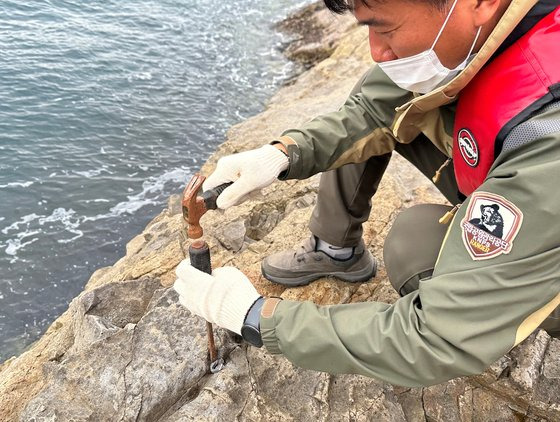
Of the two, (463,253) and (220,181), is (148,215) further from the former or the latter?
(463,253)

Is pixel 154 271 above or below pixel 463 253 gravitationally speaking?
below

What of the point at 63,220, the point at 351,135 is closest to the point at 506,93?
the point at 351,135

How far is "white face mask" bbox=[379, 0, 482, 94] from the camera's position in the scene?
2.56 meters

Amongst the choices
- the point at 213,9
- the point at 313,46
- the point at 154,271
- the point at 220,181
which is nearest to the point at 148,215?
the point at 154,271

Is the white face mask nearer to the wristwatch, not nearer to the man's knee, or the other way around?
the man's knee

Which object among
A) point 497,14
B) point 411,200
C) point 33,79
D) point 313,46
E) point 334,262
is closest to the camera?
point 497,14

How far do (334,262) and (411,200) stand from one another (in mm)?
1816

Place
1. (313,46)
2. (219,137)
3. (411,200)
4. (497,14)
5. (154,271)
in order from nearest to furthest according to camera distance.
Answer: (497,14), (154,271), (411,200), (219,137), (313,46)

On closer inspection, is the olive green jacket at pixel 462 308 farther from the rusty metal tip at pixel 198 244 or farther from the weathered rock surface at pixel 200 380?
the weathered rock surface at pixel 200 380

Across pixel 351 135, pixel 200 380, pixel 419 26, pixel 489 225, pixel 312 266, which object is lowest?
pixel 200 380

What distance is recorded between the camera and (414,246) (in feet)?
10.2

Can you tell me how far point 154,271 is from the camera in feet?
16.0

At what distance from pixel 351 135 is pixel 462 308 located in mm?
1780

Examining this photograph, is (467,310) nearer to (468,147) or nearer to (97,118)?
(468,147)
